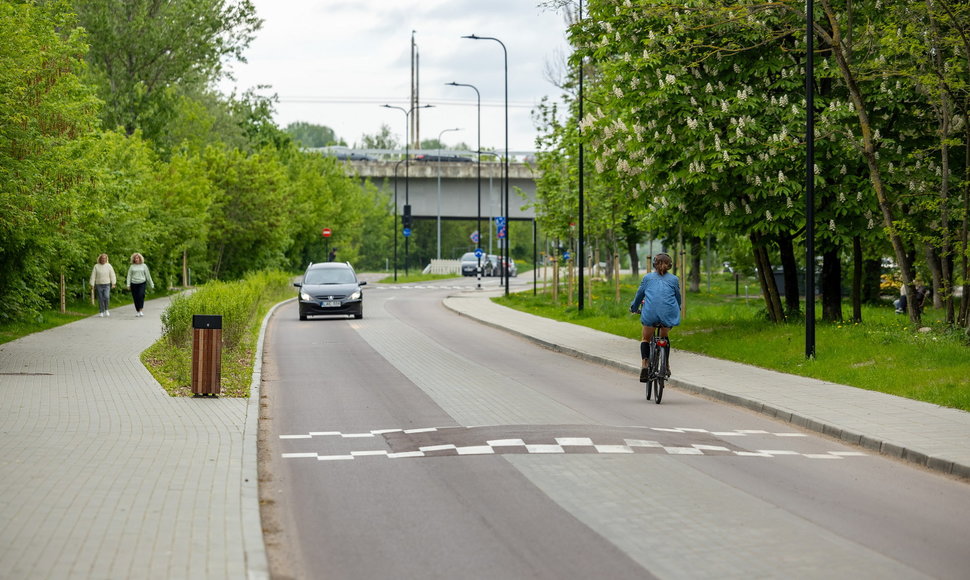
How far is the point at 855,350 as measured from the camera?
18172 millimetres

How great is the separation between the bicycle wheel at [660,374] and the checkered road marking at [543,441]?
2346mm

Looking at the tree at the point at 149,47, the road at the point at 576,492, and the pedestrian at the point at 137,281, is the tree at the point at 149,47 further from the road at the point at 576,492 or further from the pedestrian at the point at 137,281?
the road at the point at 576,492

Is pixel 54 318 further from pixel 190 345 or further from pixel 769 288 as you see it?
pixel 769 288

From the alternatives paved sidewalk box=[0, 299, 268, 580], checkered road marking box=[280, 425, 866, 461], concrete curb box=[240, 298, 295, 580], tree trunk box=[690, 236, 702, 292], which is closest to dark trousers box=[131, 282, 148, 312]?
paved sidewalk box=[0, 299, 268, 580]

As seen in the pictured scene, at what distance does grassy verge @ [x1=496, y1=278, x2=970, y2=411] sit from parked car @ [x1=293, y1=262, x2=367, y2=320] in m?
8.28

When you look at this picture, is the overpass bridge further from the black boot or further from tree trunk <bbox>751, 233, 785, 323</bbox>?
the black boot

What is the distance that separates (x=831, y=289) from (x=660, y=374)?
10309 millimetres

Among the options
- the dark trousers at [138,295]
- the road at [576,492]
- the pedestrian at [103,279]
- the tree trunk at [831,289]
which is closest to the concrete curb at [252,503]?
the road at [576,492]

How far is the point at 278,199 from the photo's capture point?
→ 5159 centimetres

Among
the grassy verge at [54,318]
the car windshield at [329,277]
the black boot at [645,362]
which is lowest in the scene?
the grassy verge at [54,318]

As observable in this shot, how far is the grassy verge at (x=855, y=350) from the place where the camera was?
1502 cm

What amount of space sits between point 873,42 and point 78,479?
55.4 feet

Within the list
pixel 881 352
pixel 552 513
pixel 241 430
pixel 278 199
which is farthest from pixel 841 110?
pixel 278 199

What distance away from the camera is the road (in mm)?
6715
